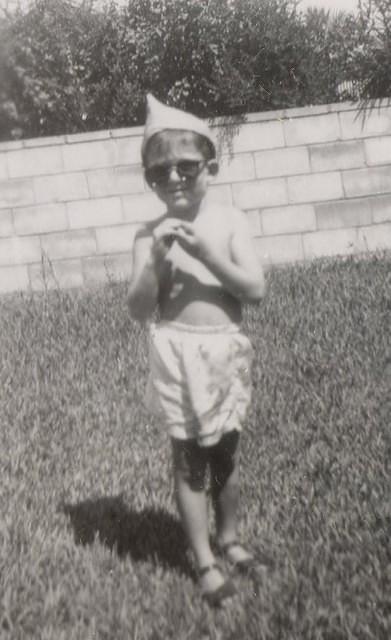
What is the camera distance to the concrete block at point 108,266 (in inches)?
267

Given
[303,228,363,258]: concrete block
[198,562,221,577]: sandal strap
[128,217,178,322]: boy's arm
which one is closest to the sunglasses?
[128,217,178,322]: boy's arm

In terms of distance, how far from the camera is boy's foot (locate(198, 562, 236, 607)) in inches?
92.2

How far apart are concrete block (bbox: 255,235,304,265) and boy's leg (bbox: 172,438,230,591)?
14.8ft

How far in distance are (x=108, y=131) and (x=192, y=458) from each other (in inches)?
186

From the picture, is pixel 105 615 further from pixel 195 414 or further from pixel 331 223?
pixel 331 223

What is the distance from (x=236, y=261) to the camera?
2369 millimetres

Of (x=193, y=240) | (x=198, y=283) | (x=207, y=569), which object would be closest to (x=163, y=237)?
(x=193, y=240)

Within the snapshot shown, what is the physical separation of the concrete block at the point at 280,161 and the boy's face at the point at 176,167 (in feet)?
14.6

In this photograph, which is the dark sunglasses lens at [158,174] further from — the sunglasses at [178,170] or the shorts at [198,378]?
the shorts at [198,378]

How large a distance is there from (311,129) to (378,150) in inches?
23.9

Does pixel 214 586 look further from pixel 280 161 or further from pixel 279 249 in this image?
pixel 280 161

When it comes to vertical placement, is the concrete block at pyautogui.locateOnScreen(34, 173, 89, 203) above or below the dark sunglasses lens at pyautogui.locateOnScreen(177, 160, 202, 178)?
above

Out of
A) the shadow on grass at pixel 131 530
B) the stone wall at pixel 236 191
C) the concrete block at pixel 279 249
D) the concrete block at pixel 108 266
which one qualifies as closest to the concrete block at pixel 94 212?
the stone wall at pixel 236 191

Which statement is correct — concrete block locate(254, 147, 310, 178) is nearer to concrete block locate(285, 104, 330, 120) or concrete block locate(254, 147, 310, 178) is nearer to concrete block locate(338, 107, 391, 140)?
concrete block locate(285, 104, 330, 120)
